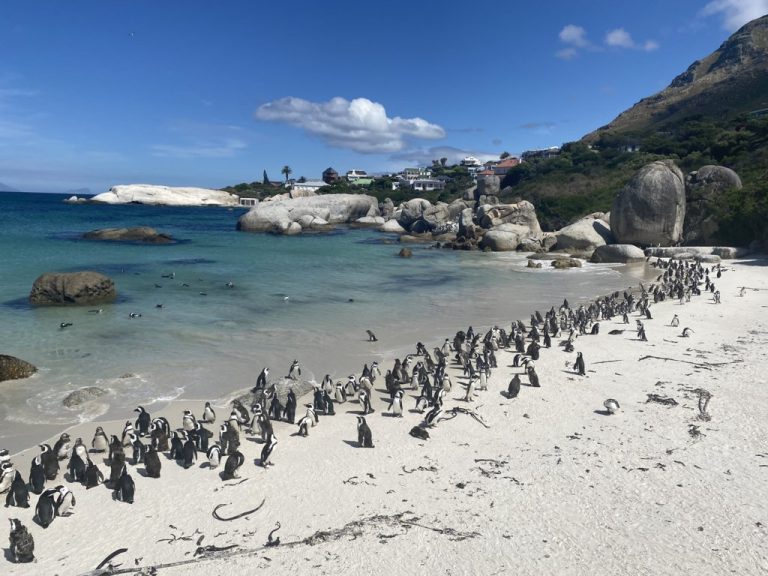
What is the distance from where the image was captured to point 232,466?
30.4 ft

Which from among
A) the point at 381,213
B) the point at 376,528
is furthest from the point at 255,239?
the point at 376,528

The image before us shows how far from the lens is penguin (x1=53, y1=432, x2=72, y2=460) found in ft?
32.8

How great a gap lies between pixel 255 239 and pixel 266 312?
119 ft

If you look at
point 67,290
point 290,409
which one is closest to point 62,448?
point 290,409

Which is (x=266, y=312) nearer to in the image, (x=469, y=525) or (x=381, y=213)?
(x=469, y=525)

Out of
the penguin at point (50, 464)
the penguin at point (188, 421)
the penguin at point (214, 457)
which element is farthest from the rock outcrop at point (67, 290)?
the penguin at point (214, 457)

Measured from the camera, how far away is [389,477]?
916 centimetres

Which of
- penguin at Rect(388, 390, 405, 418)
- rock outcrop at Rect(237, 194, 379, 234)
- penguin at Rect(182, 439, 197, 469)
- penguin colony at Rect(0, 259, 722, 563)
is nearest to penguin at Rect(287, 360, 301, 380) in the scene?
penguin colony at Rect(0, 259, 722, 563)

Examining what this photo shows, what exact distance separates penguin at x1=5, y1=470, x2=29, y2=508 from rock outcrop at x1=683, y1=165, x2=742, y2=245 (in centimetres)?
→ 4423

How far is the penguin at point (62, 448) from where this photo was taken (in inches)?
394

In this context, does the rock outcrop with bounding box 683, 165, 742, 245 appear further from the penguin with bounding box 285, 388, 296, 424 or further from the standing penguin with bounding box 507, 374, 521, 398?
the penguin with bounding box 285, 388, 296, 424

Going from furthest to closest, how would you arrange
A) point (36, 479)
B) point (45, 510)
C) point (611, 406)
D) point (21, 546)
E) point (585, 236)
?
point (585, 236)
point (611, 406)
point (36, 479)
point (45, 510)
point (21, 546)

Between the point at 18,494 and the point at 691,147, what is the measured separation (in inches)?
2888

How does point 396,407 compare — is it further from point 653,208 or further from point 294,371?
point 653,208
